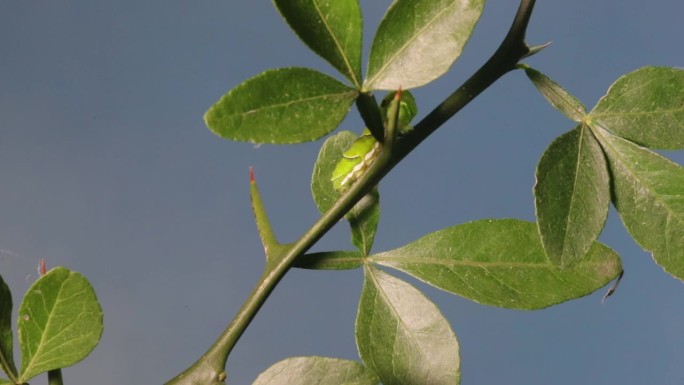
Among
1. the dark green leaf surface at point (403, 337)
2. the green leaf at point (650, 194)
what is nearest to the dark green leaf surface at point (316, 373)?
the dark green leaf surface at point (403, 337)

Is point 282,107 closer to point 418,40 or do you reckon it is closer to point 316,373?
point 418,40

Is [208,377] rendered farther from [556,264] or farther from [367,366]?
[556,264]

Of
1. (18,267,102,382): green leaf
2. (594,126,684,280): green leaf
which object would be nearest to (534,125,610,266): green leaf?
(594,126,684,280): green leaf

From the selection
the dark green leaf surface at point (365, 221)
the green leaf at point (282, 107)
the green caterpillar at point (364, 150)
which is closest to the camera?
the green leaf at point (282, 107)

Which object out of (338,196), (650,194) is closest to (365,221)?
(338,196)

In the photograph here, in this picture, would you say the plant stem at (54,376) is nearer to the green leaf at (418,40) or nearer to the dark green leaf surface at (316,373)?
the dark green leaf surface at (316,373)

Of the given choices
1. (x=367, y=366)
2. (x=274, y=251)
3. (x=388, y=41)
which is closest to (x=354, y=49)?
(x=388, y=41)

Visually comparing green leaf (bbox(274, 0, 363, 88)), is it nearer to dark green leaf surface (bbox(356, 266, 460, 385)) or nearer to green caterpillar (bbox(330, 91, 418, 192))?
green caterpillar (bbox(330, 91, 418, 192))
